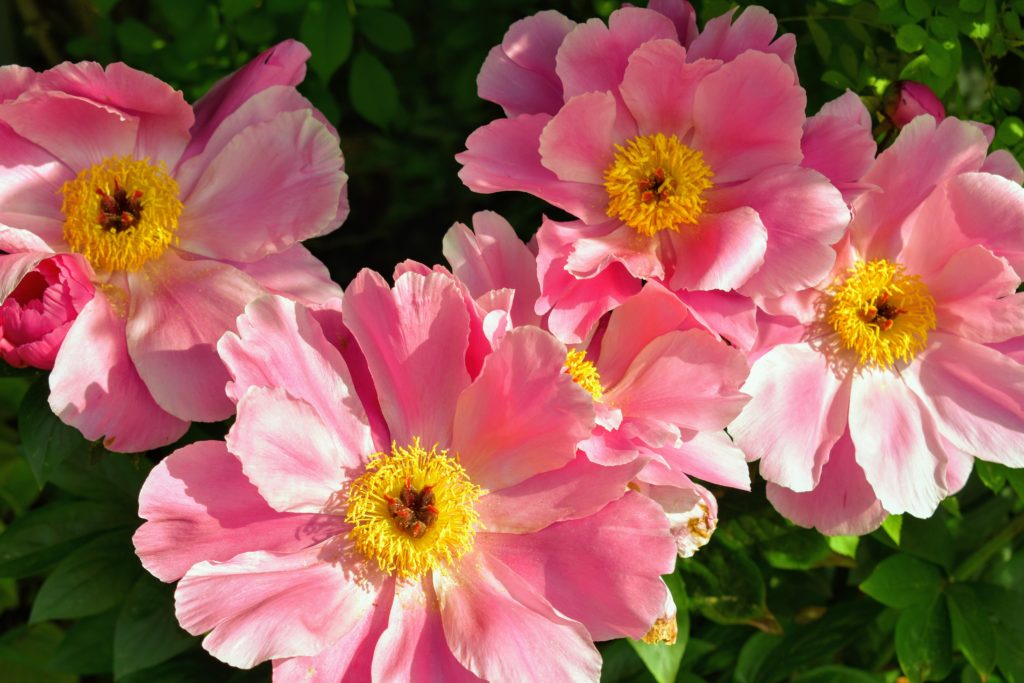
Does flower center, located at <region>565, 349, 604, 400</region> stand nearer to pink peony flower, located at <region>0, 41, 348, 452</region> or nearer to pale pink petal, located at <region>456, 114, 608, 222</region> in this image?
pale pink petal, located at <region>456, 114, 608, 222</region>

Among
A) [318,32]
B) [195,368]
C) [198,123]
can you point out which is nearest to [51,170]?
[198,123]

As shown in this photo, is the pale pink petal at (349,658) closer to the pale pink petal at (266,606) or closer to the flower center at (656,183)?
the pale pink petal at (266,606)

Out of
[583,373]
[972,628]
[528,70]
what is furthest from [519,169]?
[972,628]

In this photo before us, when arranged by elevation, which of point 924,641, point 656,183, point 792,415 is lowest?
point 924,641

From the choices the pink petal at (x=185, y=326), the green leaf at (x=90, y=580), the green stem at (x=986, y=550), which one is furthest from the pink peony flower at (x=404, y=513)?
the green stem at (x=986, y=550)

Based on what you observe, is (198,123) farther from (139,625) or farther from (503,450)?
(139,625)

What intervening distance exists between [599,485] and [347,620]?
0.95 ft

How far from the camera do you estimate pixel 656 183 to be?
4.07 ft

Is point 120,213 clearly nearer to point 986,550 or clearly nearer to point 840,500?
point 840,500

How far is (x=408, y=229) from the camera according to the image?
8.04 feet

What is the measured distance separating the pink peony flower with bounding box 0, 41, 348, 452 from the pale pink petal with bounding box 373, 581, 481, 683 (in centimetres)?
29

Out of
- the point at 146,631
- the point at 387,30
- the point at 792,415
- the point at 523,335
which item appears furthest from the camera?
the point at 387,30

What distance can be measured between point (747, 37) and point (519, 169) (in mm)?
297

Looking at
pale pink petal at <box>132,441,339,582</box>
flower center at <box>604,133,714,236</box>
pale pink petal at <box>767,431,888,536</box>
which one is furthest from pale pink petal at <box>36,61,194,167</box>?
pale pink petal at <box>767,431,888,536</box>
